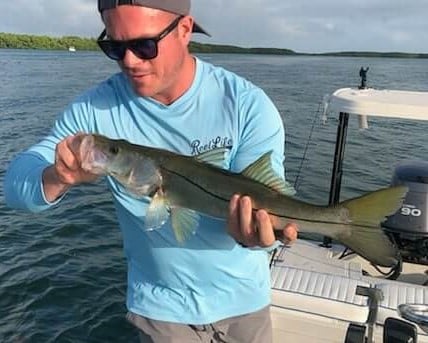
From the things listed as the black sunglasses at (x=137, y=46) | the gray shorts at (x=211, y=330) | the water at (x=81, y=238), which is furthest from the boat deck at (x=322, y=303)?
the water at (x=81, y=238)

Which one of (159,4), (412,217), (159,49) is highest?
(159,4)

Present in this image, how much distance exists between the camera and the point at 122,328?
7332 mm

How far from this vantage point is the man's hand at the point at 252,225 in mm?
2448

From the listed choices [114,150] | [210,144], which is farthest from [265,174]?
[114,150]

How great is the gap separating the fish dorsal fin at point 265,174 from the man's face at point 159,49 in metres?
0.59

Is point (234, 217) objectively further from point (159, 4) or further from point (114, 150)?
point (159, 4)

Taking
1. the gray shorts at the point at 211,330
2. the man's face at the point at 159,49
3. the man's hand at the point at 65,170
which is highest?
the man's face at the point at 159,49

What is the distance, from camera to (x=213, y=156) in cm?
269

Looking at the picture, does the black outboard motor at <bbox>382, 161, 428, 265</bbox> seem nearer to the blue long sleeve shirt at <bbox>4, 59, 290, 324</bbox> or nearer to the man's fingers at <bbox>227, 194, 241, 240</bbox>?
the blue long sleeve shirt at <bbox>4, 59, 290, 324</bbox>

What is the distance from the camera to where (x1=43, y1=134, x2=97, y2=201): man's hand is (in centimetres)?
249

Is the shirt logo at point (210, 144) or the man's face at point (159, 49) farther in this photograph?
the shirt logo at point (210, 144)

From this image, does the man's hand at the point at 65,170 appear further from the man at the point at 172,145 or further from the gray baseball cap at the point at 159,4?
the gray baseball cap at the point at 159,4

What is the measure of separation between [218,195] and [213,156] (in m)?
0.21

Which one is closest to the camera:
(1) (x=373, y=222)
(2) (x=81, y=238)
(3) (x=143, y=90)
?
(1) (x=373, y=222)
